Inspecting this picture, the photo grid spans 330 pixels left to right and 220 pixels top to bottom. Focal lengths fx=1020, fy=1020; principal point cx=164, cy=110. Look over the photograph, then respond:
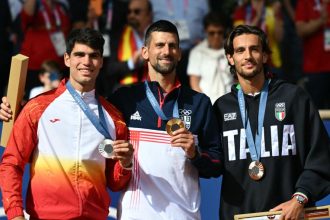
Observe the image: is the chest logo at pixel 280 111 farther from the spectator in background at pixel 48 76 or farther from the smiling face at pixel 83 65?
the spectator in background at pixel 48 76

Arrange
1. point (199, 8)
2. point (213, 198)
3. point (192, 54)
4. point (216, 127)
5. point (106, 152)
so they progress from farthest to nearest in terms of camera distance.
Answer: point (199, 8) → point (192, 54) → point (213, 198) → point (216, 127) → point (106, 152)

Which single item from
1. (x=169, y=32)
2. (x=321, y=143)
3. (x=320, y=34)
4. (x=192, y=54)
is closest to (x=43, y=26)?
(x=192, y=54)

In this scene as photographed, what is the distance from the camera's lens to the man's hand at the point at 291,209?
7.21 meters

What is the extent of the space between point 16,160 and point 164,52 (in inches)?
53.7

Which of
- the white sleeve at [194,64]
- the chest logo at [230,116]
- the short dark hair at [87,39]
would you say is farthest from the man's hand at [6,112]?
the white sleeve at [194,64]

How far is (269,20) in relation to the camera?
12281 mm

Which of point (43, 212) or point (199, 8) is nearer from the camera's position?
point (43, 212)

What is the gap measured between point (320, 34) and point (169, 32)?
4.89 meters

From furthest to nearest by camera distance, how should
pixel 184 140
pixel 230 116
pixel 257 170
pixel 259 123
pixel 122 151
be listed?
1. pixel 230 116
2. pixel 259 123
3. pixel 257 170
4. pixel 184 140
5. pixel 122 151

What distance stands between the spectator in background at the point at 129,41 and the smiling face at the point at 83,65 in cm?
391

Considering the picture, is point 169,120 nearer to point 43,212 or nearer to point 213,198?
point 43,212

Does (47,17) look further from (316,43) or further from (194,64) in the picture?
(316,43)

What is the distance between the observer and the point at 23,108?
7223 mm

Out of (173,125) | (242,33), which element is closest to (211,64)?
(242,33)
